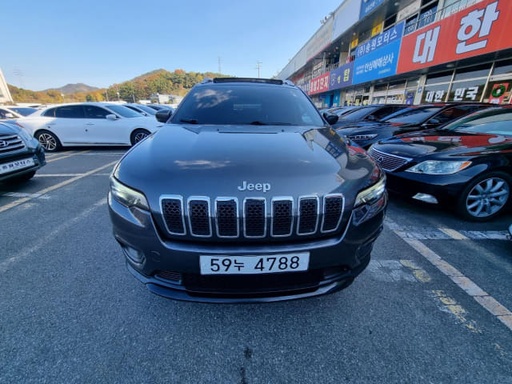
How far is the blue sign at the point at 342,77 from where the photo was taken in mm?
18000

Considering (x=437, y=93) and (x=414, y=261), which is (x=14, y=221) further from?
(x=437, y=93)

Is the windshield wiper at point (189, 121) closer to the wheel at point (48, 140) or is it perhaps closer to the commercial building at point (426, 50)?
the wheel at point (48, 140)

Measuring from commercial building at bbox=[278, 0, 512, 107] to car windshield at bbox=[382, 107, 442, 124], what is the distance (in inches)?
144

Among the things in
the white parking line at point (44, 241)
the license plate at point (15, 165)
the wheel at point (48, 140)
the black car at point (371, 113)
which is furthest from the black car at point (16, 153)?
the black car at point (371, 113)

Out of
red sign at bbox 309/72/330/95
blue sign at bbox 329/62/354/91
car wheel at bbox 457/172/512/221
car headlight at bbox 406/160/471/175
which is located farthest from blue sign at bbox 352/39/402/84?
car headlight at bbox 406/160/471/175

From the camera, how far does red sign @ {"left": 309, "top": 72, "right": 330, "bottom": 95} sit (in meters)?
23.9

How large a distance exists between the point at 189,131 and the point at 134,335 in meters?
1.48

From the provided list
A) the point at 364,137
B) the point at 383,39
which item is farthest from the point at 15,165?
the point at 383,39

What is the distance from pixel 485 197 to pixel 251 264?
3464 mm

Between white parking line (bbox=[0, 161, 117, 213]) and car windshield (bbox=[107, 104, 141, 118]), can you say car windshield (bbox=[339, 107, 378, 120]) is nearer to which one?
car windshield (bbox=[107, 104, 141, 118])

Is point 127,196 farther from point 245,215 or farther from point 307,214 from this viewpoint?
point 307,214

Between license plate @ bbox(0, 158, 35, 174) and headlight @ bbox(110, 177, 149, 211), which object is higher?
headlight @ bbox(110, 177, 149, 211)

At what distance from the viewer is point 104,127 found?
7594 millimetres

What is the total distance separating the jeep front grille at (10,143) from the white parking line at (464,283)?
5.60m
